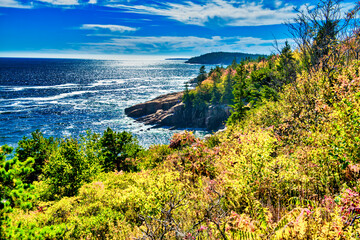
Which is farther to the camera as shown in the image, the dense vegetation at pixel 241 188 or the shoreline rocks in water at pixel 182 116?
the shoreline rocks in water at pixel 182 116

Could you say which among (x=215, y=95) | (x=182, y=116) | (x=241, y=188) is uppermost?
(x=215, y=95)

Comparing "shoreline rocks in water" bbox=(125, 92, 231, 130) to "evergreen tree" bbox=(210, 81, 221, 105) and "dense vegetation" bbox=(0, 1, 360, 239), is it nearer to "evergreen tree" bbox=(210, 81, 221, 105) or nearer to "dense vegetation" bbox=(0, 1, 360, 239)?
"evergreen tree" bbox=(210, 81, 221, 105)

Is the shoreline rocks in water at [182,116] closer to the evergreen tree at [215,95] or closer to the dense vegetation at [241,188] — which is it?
the evergreen tree at [215,95]

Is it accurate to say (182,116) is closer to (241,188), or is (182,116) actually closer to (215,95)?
(215,95)

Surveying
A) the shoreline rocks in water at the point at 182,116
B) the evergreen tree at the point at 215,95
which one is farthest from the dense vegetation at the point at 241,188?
the evergreen tree at the point at 215,95

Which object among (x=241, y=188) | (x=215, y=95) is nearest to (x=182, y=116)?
(x=215, y=95)

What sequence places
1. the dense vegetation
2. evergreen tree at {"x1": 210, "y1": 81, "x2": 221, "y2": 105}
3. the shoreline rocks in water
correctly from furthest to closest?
evergreen tree at {"x1": 210, "y1": 81, "x2": 221, "y2": 105} → the shoreline rocks in water → the dense vegetation

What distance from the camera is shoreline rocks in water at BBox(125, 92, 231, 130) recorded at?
2485 inches

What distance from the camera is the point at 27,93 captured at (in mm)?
97438

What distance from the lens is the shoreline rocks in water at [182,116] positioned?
2485 inches

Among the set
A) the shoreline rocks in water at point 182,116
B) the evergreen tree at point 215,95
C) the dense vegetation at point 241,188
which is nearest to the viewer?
the dense vegetation at point 241,188

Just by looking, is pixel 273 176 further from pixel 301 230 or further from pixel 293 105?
pixel 293 105

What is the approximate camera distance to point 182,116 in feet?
216

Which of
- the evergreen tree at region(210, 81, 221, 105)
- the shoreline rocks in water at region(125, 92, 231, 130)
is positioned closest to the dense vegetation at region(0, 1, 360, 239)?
the shoreline rocks in water at region(125, 92, 231, 130)
